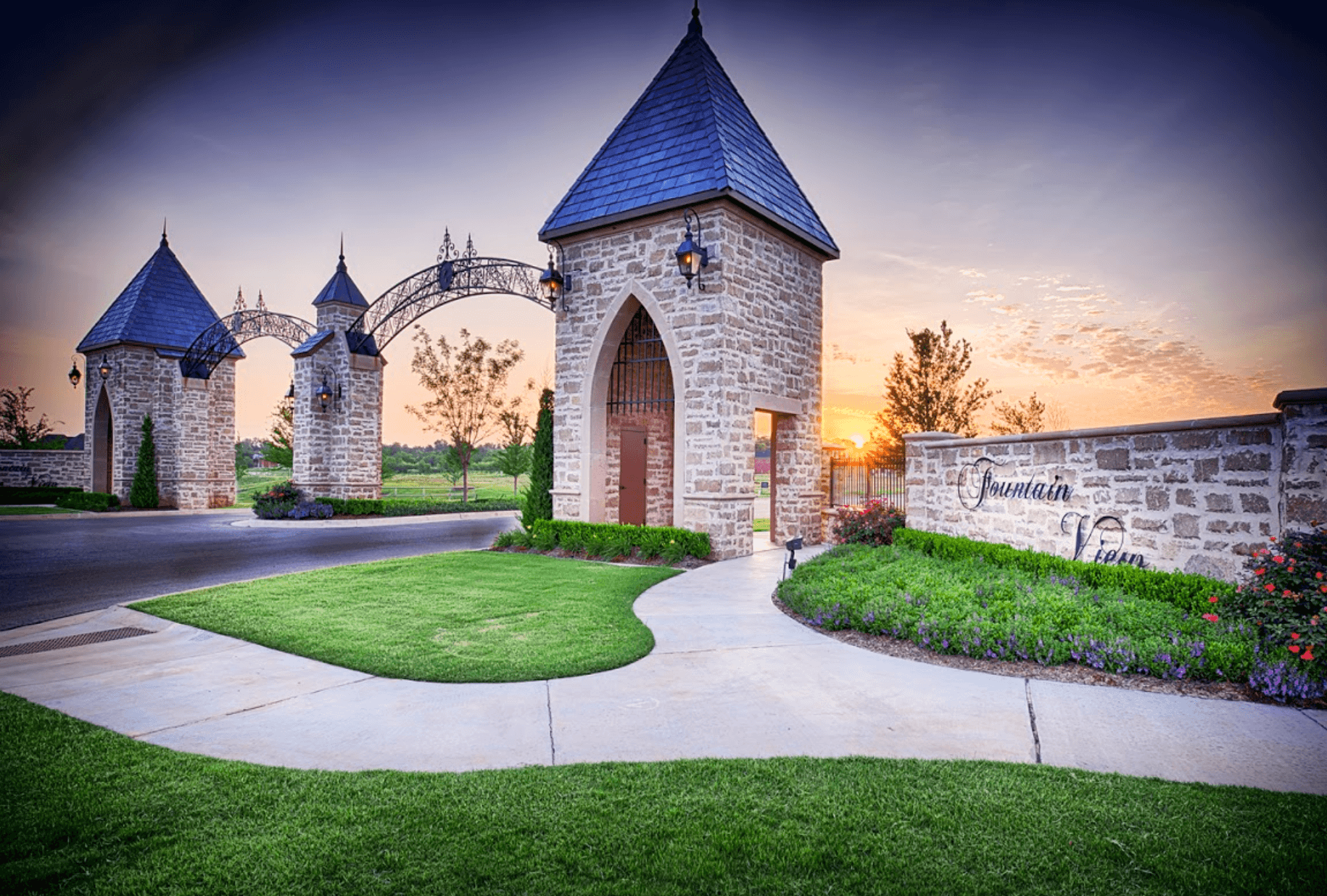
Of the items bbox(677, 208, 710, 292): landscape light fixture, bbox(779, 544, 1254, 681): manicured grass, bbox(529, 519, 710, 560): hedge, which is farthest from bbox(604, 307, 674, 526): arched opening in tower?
bbox(779, 544, 1254, 681): manicured grass

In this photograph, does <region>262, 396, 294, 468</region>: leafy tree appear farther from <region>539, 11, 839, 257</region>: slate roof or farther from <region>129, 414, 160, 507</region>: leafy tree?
<region>539, 11, 839, 257</region>: slate roof

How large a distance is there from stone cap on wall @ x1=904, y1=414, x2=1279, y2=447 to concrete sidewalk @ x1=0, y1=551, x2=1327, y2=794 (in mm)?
2772

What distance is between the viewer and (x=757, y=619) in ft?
22.5

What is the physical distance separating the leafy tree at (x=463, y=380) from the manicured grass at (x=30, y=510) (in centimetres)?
1238

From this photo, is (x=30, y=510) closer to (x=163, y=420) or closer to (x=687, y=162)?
(x=163, y=420)

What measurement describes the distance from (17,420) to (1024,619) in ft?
159

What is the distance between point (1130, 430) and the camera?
6.70 meters

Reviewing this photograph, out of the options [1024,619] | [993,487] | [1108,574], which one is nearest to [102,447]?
[993,487]

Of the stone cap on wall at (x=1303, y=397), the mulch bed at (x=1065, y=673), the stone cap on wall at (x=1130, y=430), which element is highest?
the stone cap on wall at (x=1303, y=397)

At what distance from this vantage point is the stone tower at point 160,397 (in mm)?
24328

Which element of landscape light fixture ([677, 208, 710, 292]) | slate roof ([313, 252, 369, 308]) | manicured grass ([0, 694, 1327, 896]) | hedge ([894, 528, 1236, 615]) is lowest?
manicured grass ([0, 694, 1327, 896])

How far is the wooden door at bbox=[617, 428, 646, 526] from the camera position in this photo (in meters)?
13.7

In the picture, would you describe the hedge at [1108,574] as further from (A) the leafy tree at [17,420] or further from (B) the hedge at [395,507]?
(A) the leafy tree at [17,420]

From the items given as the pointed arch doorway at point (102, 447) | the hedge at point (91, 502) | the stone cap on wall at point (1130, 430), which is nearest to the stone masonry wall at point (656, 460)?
the stone cap on wall at point (1130, 430)
